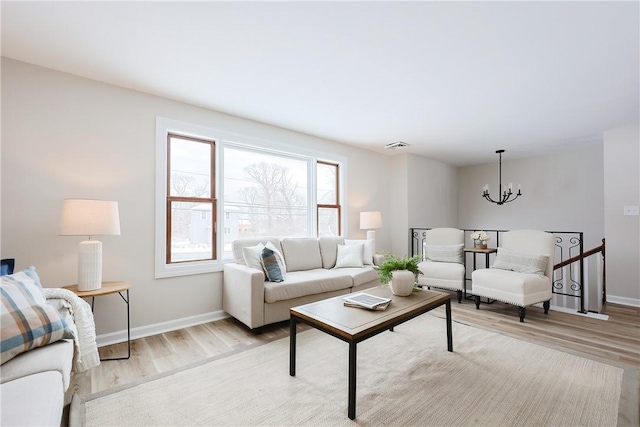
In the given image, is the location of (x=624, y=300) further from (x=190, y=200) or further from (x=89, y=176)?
(x=89, y=176)

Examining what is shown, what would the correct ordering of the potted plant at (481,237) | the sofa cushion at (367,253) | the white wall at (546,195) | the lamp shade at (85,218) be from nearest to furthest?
the lamp shade at (85,218) → the sofa cushion at (367,253) → the potted plant at (481,237) → the white wall at (546,195)

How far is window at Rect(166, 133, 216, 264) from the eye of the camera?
126 inches

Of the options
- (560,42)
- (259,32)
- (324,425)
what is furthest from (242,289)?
(560,42)

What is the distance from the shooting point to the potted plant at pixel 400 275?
237cm

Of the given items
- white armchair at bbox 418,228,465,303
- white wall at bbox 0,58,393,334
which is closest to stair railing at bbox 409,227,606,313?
white armchair at bbox 418,228,465,303

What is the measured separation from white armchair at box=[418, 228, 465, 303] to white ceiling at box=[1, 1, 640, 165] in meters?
1.74

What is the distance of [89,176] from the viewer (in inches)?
103

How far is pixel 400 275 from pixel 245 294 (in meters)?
1.53

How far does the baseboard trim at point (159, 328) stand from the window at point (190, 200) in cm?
63

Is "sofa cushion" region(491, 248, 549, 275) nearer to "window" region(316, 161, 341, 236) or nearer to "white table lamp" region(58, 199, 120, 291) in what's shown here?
"window" region(316, 161, 341, 236)

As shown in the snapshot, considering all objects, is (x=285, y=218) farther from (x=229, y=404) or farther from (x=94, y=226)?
(x=229, y=404)

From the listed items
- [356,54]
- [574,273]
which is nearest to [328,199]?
[356,54]

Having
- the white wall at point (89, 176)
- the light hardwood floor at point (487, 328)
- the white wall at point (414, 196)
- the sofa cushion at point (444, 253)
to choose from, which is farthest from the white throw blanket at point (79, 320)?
the white wall at point (414, 196)

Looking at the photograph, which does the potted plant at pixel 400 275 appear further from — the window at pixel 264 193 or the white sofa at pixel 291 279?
the window at pixel 264 193
